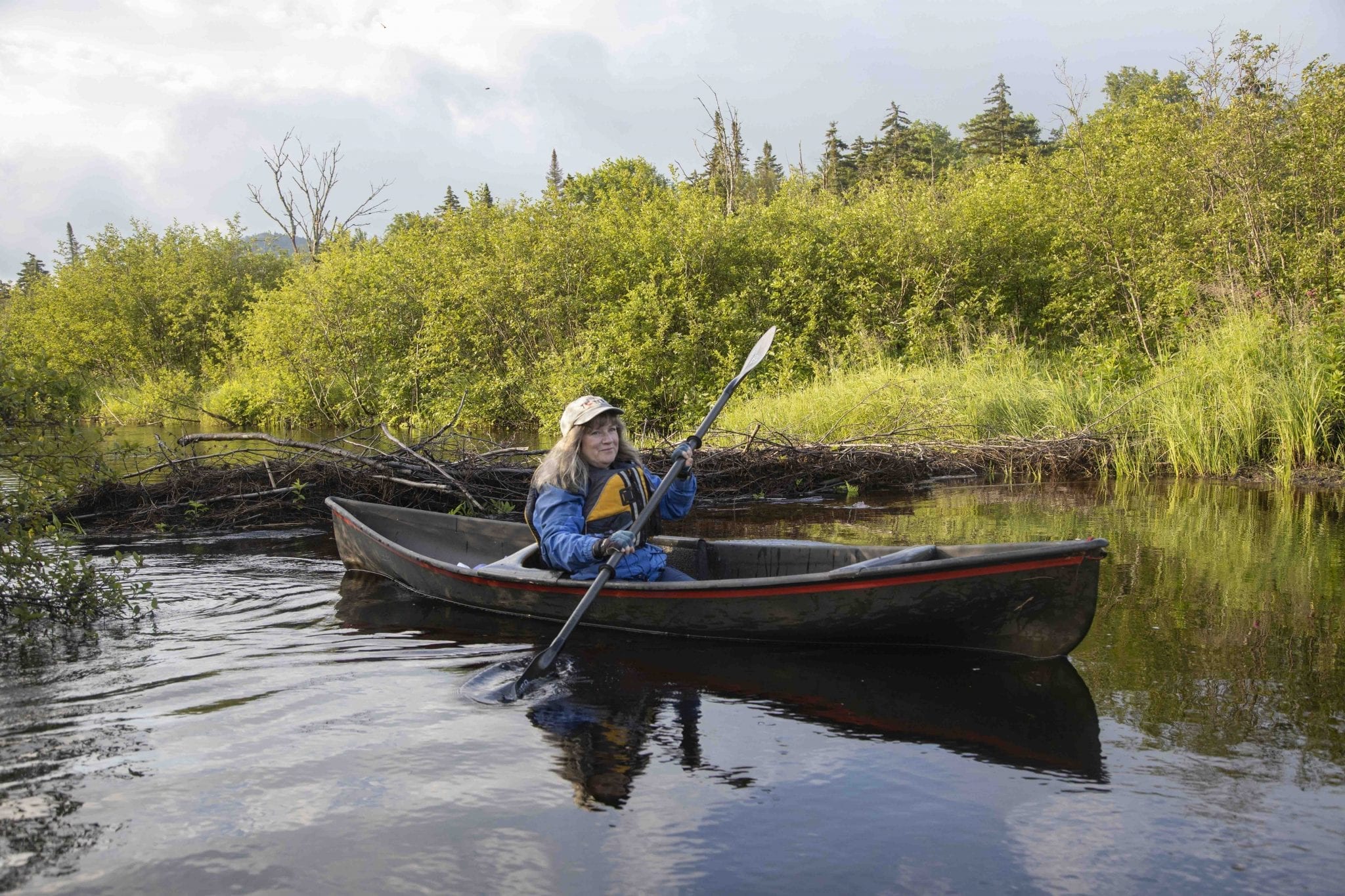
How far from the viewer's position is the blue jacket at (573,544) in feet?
16.9

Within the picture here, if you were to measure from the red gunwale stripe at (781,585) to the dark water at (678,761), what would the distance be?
0.31 m

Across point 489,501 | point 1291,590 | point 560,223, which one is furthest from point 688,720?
point 560,223

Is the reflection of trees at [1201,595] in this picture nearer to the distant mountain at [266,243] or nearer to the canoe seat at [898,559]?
the canoe seat at [898,559]

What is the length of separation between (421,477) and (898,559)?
18.9ft

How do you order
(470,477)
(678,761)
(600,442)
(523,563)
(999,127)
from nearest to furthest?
1. (678,761)
2. (600,442)
3. (523,563)
4. (470,477)
5. (999,127)

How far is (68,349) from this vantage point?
29750 mm

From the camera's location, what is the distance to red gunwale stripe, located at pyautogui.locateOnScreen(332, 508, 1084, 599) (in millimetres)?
4234

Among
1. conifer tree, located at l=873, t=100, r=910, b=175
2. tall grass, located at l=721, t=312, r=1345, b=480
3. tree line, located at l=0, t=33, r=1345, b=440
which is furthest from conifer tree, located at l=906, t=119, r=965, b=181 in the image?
tall grass, located at l=721, t=312, r=1345, b=480

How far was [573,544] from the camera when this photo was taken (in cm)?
514

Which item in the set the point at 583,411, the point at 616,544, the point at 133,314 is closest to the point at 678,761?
the point at 616,544

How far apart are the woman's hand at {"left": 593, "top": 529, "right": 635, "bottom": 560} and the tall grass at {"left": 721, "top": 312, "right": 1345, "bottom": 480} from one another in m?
7.02

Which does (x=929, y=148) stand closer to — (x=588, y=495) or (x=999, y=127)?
(x=999, y=127)

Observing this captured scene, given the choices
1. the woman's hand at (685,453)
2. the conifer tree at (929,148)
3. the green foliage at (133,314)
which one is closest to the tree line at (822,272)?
the green foliage at (133,314)

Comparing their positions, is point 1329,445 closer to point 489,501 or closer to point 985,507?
point 985,507
